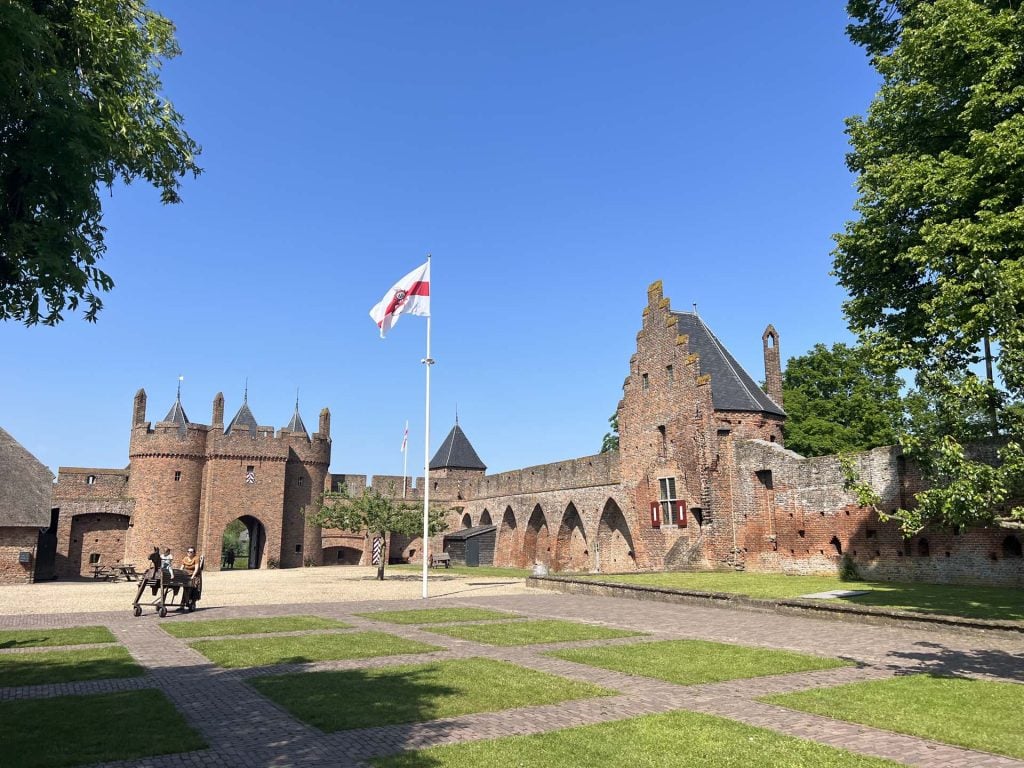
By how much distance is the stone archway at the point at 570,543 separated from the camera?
38.7 m

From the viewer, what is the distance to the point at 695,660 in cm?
991

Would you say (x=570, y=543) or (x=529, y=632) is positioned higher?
(x=570, y=543)

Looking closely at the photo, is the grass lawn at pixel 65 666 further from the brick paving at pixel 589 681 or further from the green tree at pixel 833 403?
the green tree at pixel 833 403

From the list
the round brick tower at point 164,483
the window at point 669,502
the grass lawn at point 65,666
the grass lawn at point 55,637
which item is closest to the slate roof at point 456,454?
the round brick tower at point 164,483

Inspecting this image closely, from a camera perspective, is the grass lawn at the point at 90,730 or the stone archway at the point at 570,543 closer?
the grass lawn at the point at 90,730

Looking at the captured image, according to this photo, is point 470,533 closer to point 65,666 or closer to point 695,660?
point 65,666

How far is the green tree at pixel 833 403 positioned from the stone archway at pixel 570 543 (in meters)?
11.5

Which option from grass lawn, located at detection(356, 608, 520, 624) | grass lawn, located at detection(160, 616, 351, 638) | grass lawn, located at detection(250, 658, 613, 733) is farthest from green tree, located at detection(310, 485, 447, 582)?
grass lawn, located at detection(250, 658, 613, 733)

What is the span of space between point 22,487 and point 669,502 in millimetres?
27807

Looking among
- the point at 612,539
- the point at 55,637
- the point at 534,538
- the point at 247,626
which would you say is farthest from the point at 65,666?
the point at 534,538

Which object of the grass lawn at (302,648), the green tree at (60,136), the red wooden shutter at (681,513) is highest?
the green tree at (60,136)

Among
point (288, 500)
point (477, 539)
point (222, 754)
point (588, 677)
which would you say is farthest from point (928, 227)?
point (288, 500)

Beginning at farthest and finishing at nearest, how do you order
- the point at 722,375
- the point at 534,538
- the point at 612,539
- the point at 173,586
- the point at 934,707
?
1. the point at 534,538
2. the point at 612,539
3. the point at 722,375
4. the point at 173,586
5. the point at 934,707

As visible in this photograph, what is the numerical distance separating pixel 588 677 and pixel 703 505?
821 inches
